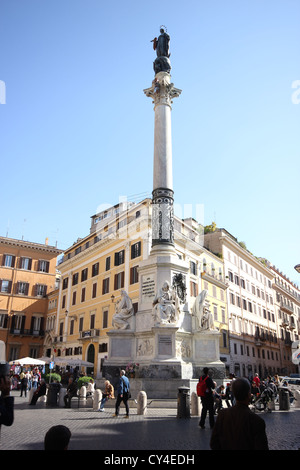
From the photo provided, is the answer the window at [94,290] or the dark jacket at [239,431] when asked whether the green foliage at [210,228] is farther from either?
the dark jacket at [239,431]

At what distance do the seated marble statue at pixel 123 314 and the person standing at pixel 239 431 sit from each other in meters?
14.0

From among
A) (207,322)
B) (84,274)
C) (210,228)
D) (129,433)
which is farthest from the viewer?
(210,228)

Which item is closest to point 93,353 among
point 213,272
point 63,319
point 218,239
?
point 63,319

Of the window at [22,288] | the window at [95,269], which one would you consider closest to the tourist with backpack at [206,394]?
the window at [95,269]

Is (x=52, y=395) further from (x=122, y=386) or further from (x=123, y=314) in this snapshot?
(x=122, y=386)

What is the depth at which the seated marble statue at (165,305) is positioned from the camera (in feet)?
53.0

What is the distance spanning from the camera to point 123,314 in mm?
17797

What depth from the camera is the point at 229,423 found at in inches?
142

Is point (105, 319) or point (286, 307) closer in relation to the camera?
point (105, 319)

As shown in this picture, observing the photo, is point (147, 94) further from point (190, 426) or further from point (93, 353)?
point (93, 353)

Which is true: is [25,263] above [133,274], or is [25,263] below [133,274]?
above

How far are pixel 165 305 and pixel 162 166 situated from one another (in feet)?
23.2

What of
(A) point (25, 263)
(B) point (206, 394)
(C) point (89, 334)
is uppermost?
(A) point (25, 263)

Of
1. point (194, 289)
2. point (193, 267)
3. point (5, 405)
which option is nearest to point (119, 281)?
point (194, 289)
